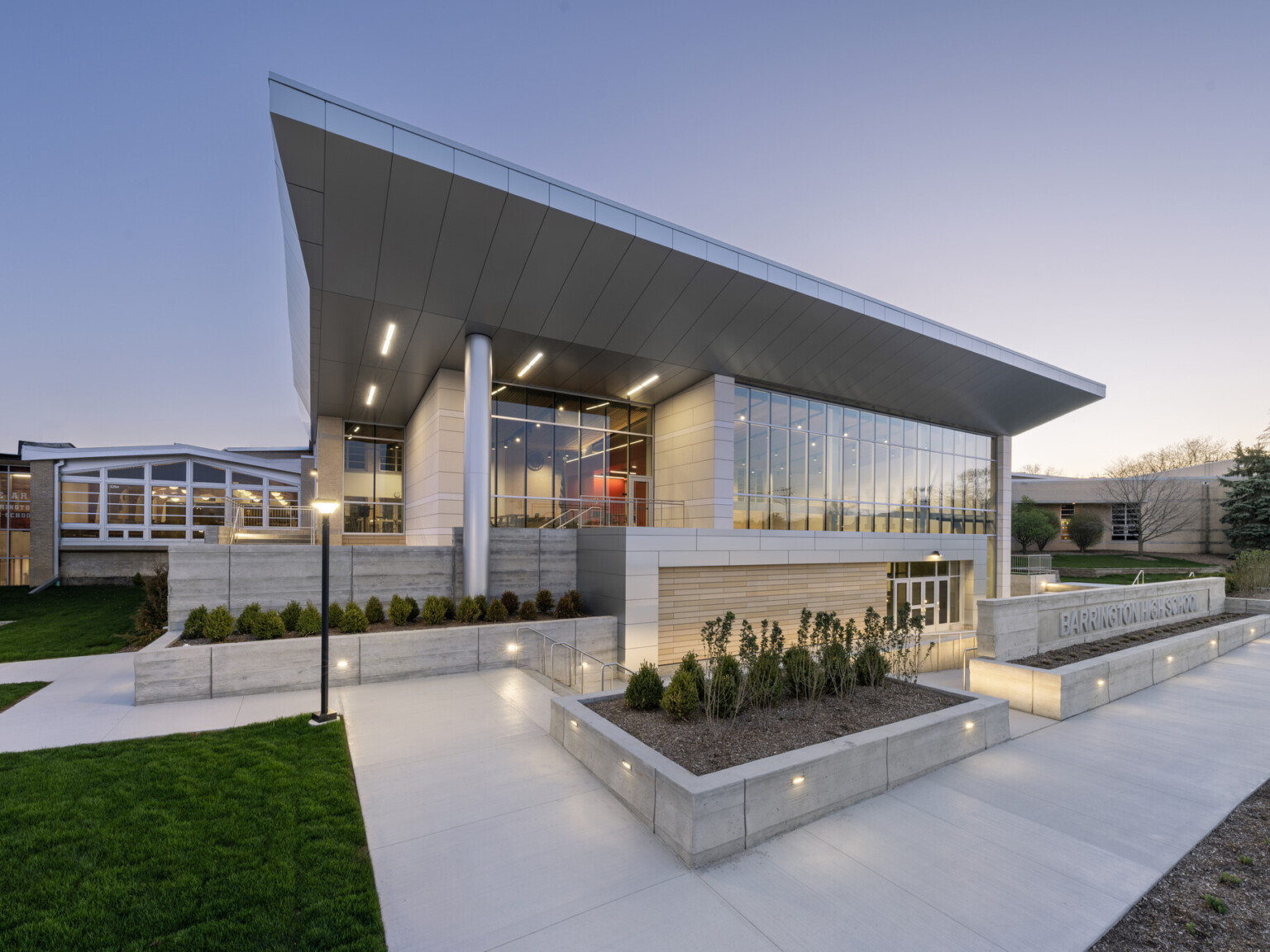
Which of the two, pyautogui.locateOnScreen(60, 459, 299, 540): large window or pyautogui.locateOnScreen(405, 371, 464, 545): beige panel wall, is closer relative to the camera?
pyautogui.locateOnScreen(405, 371, 464, 545): beige panel wall

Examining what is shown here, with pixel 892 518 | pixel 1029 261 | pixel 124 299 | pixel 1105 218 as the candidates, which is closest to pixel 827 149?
pixel 1105 218

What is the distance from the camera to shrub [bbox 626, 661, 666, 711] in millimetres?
7344

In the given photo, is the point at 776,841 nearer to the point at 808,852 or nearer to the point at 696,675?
the point at 808,852

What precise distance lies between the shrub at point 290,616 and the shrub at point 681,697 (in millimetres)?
8297

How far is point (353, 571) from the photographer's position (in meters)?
12.6

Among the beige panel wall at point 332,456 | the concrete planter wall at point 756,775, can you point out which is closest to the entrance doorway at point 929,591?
the concrete planter wall at point 756,775

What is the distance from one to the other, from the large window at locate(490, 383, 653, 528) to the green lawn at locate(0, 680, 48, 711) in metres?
10.1

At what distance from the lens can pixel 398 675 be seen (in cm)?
1056

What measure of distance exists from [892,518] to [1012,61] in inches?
631

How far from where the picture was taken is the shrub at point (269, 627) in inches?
403

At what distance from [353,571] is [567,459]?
8.02 metres

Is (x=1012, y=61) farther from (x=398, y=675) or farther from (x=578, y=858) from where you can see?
(x=398, y=675)

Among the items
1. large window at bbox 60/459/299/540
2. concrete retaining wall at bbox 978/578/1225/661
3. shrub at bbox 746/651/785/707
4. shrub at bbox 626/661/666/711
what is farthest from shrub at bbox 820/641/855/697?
large window at bbox 60/459/299/540

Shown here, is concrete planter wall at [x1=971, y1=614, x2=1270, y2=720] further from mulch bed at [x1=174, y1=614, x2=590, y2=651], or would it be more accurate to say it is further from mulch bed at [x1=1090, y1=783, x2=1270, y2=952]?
mulch bed at [x1=174, y1=614, x2=590, y2=651]
